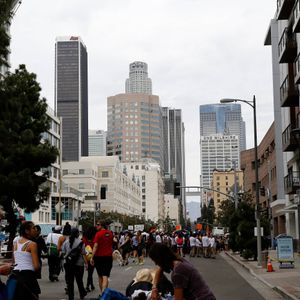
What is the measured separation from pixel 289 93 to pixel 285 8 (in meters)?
6.25

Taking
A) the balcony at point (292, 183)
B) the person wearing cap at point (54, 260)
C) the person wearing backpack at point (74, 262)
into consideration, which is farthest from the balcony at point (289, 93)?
the person wearing backpack at point (74, 262)

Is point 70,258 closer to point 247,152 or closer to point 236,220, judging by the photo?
point 236,220

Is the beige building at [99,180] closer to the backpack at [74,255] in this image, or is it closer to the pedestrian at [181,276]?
the backpack at [74,255]

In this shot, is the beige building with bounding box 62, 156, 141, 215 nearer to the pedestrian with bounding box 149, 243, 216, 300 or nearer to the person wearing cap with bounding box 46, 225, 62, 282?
the person wearing cap with bounding box 46, 225, 62, 282

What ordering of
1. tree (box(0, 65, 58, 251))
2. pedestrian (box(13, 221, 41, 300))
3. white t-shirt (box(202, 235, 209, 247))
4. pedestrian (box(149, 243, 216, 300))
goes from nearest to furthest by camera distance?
pedestrian (box(149, 243, 216, 300))
pedestrian (box(13, 221, 41, 300))
tree (box(0, 65, 58, 251))
white t-shirt (box(202, 235, 209, 247))

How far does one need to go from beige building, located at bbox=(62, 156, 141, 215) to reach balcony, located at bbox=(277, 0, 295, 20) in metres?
77.6

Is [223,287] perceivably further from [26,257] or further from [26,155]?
[26,155]

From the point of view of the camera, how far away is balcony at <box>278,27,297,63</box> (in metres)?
44.5

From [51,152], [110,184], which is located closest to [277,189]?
[51,152]

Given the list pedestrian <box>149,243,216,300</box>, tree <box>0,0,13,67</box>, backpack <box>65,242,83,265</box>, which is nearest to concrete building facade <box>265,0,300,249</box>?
tree <box>0,0,13,67</box>

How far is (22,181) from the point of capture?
31094 mm

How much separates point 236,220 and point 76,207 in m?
71.1

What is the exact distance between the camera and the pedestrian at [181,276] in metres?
6.67

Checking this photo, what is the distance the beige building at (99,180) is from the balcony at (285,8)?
254 feet
